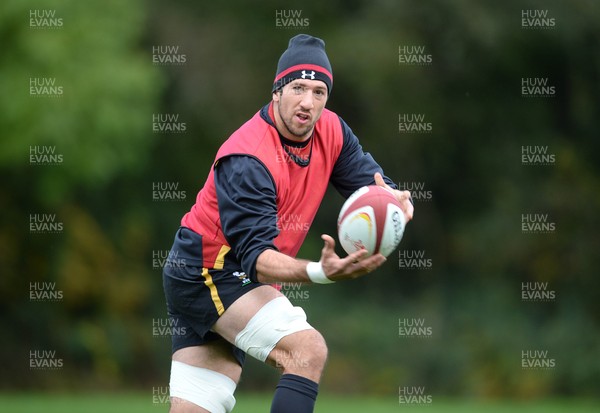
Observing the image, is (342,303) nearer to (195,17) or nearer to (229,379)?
(195,17)

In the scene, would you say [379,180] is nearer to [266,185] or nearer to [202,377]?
[266,185]

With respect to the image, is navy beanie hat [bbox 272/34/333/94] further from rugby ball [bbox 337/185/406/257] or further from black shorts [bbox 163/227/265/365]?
black shorts [bbox 163/227/265/365]

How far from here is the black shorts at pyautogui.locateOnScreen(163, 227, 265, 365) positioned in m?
5.65

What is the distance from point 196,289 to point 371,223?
4.41 feet

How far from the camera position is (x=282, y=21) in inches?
859

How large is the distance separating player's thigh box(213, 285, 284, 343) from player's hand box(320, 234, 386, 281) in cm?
79

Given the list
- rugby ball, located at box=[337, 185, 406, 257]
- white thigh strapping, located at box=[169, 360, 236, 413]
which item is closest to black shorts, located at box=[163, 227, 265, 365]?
white thigh strapping, located at box=[169, 360, 236, 413]

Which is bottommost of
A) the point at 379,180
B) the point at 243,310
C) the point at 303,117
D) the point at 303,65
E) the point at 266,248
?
the point at 243,310

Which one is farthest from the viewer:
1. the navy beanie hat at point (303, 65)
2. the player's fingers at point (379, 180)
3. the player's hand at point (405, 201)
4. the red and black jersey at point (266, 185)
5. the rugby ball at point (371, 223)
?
the player's fingers at point (379, 180)

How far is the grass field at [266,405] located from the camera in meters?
13.6

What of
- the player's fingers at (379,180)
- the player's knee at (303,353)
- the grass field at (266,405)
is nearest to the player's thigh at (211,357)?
the player's knee at (303,353)

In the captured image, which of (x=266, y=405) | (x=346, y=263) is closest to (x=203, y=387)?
(x=346, y=263)

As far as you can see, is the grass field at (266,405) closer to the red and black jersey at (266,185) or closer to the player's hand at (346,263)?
the red and black jersey at (266,185)

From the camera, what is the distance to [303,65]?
577 centimetres
